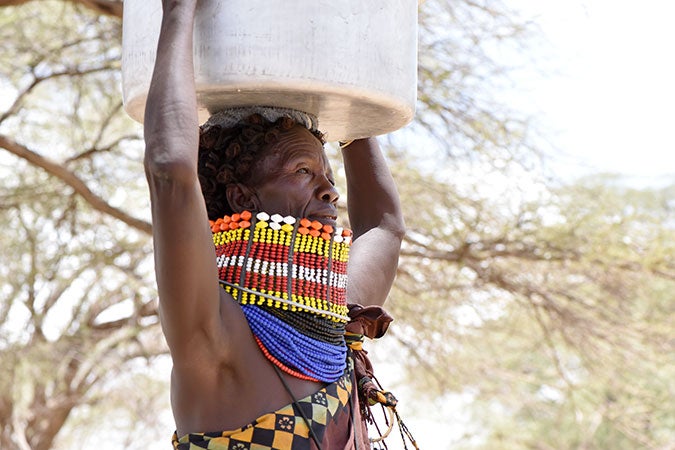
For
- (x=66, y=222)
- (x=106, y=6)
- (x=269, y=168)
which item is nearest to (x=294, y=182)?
(x=269, y=168)

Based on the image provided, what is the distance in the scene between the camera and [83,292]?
921 cm

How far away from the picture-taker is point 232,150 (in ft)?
7.08

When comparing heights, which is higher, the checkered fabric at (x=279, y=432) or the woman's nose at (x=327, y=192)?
the woman's nose at (x=327, y=192)

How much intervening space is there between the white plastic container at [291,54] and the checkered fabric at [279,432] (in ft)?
2.09

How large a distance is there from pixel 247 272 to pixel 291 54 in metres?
0.46

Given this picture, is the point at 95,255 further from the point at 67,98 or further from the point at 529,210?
the point at 529,210

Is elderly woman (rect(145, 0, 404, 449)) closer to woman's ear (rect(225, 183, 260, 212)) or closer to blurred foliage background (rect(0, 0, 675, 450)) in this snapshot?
woman's ear (rect(225, 183, 260, 212))

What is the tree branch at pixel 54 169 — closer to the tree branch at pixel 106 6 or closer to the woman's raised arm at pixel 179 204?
the tree branch at pixel 106 6

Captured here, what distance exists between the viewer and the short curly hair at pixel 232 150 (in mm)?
2158

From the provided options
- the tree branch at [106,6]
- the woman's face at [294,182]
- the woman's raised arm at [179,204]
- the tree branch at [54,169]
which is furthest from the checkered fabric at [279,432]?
the tree branch at [54,169]

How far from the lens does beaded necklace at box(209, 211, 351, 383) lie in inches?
79.7

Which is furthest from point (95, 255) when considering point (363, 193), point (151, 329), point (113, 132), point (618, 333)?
point (363, 193)

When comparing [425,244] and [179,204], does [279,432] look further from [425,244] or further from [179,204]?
[425,244]

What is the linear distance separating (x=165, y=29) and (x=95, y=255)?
5958 mm
